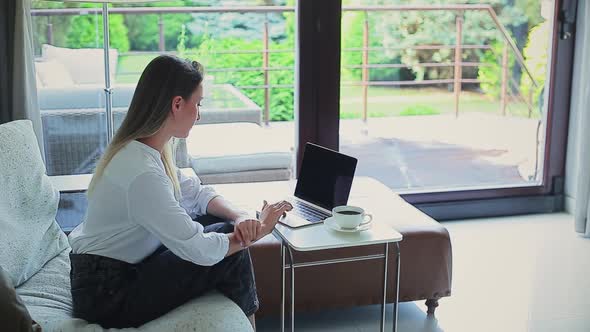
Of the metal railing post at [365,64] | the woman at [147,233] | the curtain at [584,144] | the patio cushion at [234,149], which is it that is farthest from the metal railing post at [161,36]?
the curtain at [584,144]

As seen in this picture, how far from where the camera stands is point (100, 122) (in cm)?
378

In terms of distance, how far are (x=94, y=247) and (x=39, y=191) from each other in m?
0.59

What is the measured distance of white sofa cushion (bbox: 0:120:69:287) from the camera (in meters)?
2.54

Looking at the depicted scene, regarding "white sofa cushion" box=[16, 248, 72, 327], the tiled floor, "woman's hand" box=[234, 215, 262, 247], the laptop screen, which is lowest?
the tiled floor

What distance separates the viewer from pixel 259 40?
3971 millimetres

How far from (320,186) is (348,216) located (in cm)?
29

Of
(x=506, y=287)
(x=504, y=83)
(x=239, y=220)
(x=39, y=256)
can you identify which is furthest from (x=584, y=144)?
(x=39, y=256)

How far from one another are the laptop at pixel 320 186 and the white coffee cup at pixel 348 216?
0.32 ft

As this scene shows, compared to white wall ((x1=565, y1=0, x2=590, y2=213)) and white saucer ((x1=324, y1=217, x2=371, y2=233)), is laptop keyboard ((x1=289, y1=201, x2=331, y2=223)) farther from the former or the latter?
white wall ((x1=565, y1=0, x2=590, y2=213))

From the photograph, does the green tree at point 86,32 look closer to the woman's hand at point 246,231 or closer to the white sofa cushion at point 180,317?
the white sofa cushion at point 180,317

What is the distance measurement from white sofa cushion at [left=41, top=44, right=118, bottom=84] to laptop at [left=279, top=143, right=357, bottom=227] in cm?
138

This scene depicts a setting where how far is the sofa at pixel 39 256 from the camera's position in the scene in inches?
89.1

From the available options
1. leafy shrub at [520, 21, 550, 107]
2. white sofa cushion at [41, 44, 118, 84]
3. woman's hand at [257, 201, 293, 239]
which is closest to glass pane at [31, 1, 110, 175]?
white sofa cushion at [41, 44, 118, 84]

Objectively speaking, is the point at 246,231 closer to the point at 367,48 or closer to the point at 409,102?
the point at 367,48
